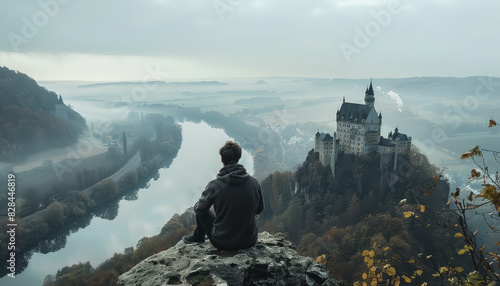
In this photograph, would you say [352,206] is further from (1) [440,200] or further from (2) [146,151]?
(2) [146,151]

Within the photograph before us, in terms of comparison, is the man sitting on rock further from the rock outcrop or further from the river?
the river

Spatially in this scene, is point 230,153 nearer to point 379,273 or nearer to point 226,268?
point 226,268


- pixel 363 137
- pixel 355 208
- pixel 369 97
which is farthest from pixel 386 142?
pixel 355 208

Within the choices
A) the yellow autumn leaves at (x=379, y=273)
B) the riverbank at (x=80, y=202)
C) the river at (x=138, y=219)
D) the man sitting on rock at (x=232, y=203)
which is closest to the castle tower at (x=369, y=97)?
the river at (x=138, y=219)

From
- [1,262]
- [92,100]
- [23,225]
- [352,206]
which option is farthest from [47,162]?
[352,206]

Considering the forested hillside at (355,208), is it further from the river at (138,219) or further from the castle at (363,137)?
the river at (138,219)
